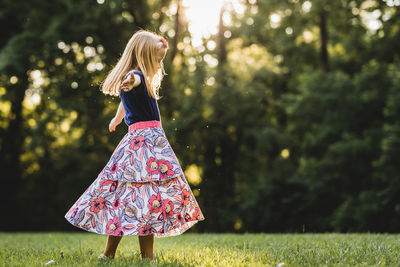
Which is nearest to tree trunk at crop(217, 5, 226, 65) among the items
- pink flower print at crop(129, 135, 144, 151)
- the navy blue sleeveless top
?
the navy blue sleeveless top

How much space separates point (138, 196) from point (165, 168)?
32cm

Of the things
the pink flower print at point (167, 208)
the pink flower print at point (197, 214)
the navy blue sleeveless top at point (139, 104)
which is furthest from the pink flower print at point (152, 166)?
the pink flower print at point (197, 214)

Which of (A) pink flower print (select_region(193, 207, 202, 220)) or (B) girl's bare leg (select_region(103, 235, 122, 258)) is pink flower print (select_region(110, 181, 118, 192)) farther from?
(A) pink flower print (select_region(193, 207, 202, 220))

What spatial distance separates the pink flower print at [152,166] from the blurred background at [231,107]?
27.4ft

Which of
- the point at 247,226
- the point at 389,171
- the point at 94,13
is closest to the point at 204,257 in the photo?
the point at 94,13

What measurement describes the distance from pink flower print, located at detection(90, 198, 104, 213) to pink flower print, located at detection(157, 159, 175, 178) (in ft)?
1.80

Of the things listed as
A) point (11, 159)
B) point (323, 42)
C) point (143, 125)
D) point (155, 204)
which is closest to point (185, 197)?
point (155, 204)

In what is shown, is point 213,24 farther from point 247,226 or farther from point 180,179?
point 180,179

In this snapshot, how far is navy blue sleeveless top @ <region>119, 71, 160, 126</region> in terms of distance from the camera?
3889 mm

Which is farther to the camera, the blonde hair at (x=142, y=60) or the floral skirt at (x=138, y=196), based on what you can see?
the blonde hair at (x=142, y=60)

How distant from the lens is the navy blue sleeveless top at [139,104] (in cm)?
389

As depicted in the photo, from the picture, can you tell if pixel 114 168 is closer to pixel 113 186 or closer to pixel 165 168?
pixel 113 186

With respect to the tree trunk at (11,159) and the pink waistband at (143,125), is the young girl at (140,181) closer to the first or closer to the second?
the pink waistband at (143,125)

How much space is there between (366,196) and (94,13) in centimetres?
963
